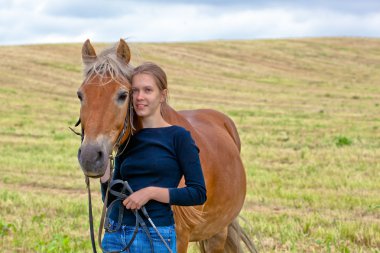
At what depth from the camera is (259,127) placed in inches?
842

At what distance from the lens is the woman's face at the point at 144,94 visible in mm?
3543

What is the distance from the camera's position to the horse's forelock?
3.46 m

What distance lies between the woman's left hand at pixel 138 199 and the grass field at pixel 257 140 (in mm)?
785

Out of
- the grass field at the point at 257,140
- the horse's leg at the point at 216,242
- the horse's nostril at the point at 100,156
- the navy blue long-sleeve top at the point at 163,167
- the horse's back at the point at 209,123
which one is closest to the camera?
the horse's nostril at the point at 100,156

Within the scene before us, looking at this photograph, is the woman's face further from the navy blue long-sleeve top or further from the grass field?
the grass field

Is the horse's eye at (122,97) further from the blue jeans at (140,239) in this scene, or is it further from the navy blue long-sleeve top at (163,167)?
the blue jeans at (140,239)

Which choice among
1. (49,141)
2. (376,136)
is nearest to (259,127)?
(376,136)

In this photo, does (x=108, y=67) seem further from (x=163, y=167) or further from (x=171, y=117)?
(x=171, y=117)

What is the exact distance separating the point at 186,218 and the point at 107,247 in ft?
2.24

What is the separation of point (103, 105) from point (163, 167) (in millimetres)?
462

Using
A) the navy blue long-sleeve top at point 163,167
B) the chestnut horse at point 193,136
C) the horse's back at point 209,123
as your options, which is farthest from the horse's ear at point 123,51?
the horse's back at point 209,123

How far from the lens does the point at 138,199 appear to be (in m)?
3.41

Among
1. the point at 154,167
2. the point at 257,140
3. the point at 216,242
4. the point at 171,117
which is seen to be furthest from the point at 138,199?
the point at 257,140

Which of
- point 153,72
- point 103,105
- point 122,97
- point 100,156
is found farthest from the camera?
point 153,72
